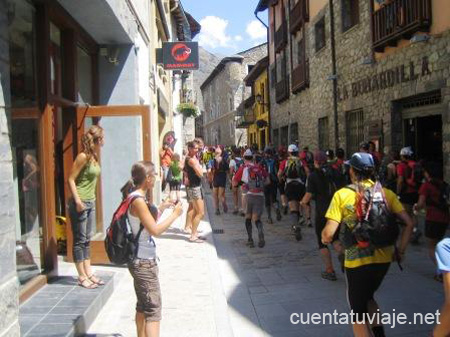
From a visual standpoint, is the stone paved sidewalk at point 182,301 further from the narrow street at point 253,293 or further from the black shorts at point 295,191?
the black shorts at point 295,191

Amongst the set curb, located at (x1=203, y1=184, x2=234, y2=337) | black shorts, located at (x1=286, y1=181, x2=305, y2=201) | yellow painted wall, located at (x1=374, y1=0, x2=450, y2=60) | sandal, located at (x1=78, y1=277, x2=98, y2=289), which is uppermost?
yellow painted wall, located at (x1=374, y1=0, x2=450, y2=60)

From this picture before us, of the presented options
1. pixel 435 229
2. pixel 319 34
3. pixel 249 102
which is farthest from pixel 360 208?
pixel 249 102

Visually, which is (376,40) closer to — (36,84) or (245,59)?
(36,84)

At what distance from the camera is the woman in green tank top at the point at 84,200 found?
5.03 m

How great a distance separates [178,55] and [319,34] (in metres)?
6.17

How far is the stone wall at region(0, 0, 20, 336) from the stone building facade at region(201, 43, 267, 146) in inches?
1693

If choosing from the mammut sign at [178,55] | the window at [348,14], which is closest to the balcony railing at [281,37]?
the window at [348,14]

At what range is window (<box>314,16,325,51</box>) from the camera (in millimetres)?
17172

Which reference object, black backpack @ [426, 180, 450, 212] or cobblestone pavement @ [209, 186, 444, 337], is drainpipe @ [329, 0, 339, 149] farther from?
black backpack @ [426, 180, 450, 212]

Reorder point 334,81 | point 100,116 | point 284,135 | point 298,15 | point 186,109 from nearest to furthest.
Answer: point 100,116, point 334,81, point 298,15, point 284,135, point 186,109

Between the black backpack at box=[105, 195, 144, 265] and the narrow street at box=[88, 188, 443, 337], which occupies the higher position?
the black backpack at box=[105, 195, 144, 265]

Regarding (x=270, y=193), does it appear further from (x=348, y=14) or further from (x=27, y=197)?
(x=27, y=197)

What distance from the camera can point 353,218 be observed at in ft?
12.0

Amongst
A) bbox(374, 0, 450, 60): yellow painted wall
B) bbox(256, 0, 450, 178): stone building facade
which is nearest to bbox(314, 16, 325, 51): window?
bbox(256, 0, 450, 178): stone building facade
